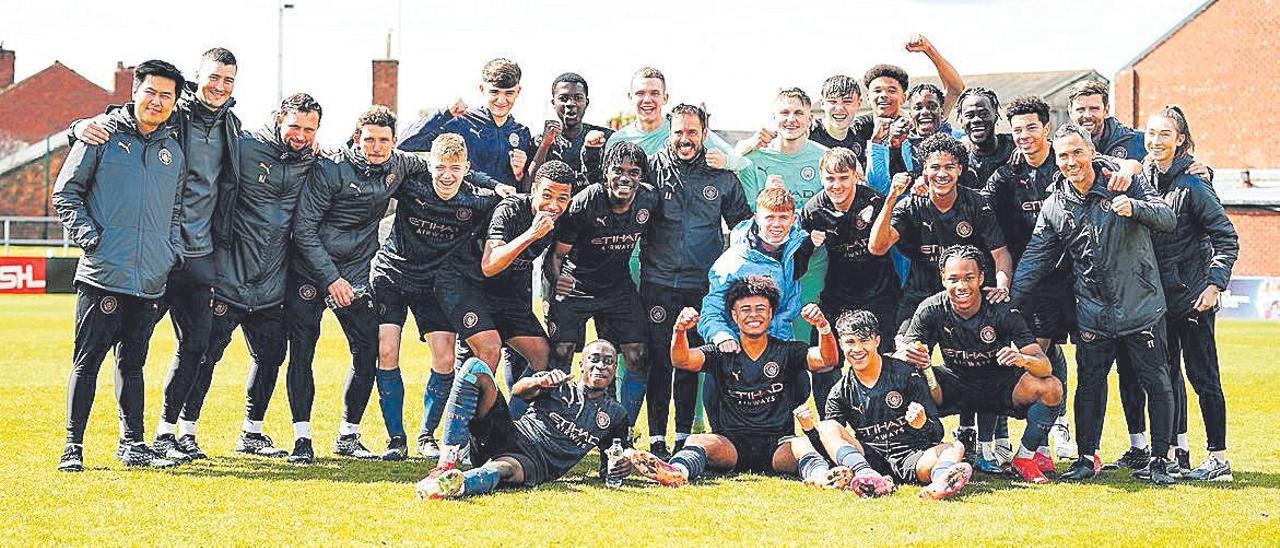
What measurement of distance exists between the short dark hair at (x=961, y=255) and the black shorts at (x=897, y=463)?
1123 mm

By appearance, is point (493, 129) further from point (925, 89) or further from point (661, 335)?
point (925, 89)

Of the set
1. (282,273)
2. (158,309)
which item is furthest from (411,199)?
(158,309)

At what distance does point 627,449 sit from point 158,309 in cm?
287

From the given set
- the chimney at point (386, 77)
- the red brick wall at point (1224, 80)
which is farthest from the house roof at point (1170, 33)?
the chimney at point (386, 77)

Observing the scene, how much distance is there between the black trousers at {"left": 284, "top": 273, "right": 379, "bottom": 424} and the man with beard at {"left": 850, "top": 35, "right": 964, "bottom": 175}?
131 inches

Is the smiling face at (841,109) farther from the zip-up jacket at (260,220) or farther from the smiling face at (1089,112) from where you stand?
the zip-up jacket at (260,220)

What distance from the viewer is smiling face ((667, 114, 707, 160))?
8367 mm

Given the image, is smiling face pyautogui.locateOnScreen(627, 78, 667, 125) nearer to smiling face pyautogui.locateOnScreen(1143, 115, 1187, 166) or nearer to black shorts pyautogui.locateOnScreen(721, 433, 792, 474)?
black shorts pyautogui.locateOnScreen(721, 433, 792, 474)

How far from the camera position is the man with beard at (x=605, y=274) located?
26.9 ft

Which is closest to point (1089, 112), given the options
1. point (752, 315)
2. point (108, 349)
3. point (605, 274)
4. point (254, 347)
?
point (752, 315)

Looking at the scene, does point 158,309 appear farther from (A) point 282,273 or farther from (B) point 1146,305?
(B) point 1146,305

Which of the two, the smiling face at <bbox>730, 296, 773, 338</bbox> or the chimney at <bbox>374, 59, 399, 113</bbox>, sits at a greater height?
the chimney at <bbox>374, 59, 399, 113</bbox>

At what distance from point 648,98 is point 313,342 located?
2.58 m

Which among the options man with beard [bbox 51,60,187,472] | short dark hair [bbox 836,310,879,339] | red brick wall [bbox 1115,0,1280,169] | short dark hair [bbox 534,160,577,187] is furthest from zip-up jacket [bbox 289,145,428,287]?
red brick wall [bbox 1115,0,1280,169]
